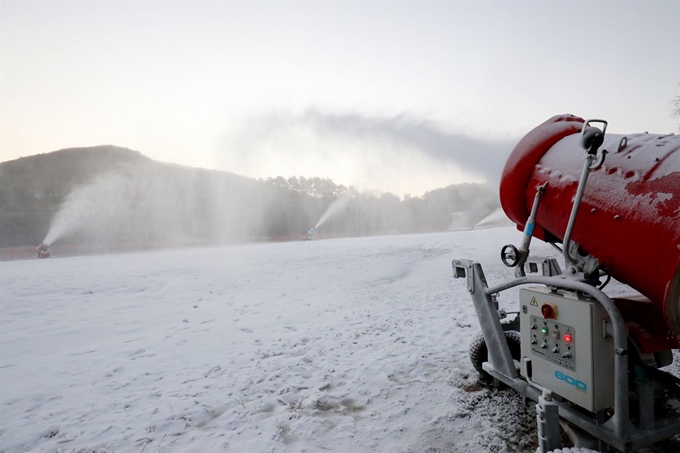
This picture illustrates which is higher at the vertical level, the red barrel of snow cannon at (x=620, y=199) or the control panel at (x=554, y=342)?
the red barrel of snow cannon at (x=620, y=199)

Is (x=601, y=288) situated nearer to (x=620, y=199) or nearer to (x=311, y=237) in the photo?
(x=620, y=199)

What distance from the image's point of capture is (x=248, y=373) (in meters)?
4.91

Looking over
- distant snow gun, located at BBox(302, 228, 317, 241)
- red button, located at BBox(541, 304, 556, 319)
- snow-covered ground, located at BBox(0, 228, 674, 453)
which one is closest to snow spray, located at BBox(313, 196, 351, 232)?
distant snow gun, located at BBox(302, 228, 317, 241)

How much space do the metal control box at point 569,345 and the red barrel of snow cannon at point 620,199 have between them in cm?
36

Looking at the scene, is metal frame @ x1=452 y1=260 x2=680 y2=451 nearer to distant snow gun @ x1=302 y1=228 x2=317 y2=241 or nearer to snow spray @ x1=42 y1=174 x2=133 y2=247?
distant snow gun @ x1=302 y1=228 x2=317 y2=241

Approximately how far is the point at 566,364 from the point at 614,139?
5.83ft

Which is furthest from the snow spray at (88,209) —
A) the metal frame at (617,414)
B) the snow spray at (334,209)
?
the metal frame at (617,414)

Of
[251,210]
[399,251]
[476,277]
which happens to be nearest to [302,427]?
[476,277]

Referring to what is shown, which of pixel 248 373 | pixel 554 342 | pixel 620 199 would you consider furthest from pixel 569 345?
pixel 248 373

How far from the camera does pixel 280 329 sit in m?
6.94

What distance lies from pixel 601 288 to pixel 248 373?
428 centimetres

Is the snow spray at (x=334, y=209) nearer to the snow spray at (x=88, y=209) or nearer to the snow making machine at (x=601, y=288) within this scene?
the snow spray at (x=88, y=209)

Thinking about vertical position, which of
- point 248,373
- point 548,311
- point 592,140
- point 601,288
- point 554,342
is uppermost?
point 592,140

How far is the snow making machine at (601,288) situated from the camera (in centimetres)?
221
